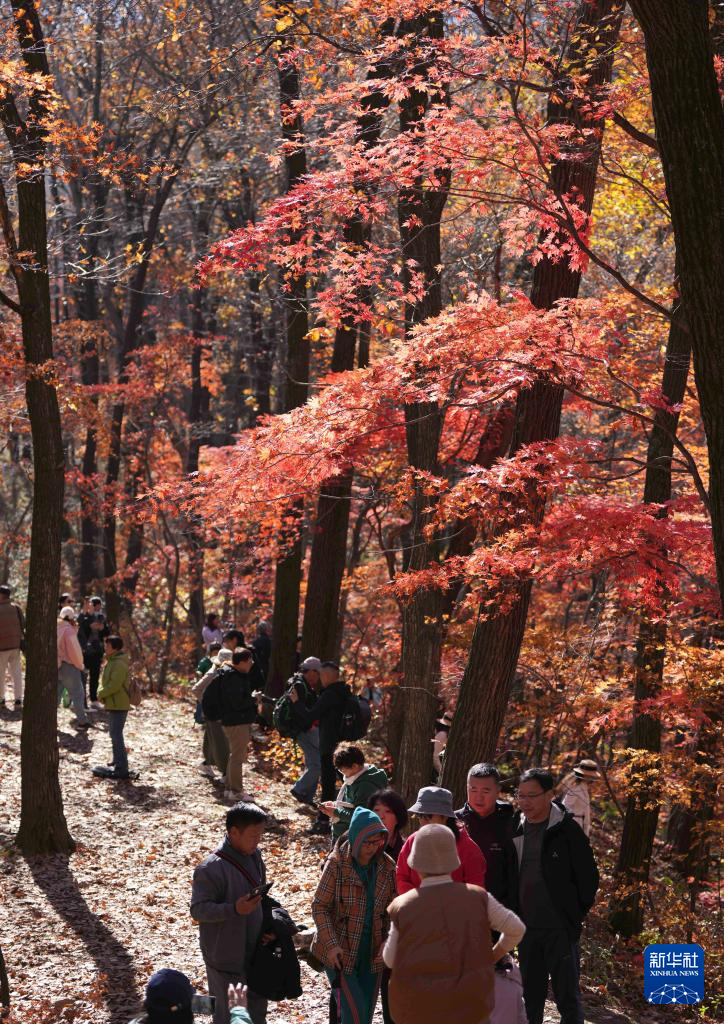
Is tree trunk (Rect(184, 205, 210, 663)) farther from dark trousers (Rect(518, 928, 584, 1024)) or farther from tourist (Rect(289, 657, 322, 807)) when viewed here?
dark trousers (Rect(518, 928, 584, 1024))

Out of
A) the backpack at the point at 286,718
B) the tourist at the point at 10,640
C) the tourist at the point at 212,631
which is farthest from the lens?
the tourist at the point at 212,631

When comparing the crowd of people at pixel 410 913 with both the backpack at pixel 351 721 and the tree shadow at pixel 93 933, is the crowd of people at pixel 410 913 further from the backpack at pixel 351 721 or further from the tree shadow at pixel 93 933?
the backpack at pixel 351 721

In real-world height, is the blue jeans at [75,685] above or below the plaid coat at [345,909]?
below

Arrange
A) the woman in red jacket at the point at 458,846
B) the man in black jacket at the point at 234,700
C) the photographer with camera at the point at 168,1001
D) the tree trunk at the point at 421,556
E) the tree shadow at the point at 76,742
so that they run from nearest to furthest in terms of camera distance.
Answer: the photographer with camera at the point at 168,1001 → the woman in red jacket at the point at 458,846 → the tree trunk at the point at 421,556 → the man in black jacket at the point at 234,700 → the tree shadow at the point at 76,742

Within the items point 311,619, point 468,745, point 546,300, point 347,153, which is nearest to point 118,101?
point 311,619

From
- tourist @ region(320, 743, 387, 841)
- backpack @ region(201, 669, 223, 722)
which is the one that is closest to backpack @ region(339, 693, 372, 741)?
backpack @ region(201, 669, 223, 722)

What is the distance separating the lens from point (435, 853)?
428cm

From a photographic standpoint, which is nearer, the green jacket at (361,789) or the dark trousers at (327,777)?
the green jacket at (361,789)

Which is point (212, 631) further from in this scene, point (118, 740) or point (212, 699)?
point (212, 699)

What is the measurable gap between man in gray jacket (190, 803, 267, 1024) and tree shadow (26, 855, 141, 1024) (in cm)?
207

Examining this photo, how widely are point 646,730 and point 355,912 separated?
665cm

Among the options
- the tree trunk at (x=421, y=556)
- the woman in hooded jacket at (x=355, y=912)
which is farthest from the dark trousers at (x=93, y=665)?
the woman in hooded jacket at (x=355, y=912)

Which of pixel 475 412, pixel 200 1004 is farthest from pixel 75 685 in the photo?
pixel 200 1004

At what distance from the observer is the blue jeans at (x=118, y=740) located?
12398mm
